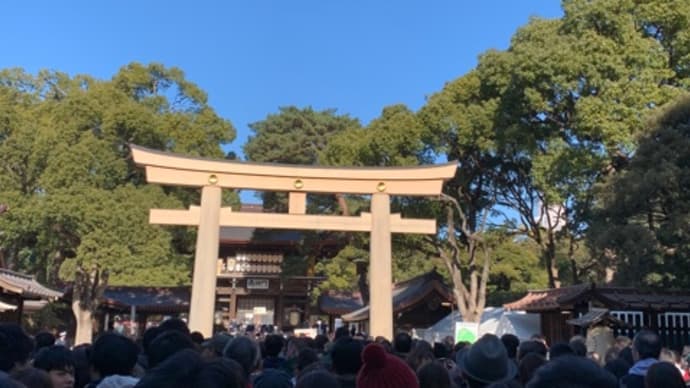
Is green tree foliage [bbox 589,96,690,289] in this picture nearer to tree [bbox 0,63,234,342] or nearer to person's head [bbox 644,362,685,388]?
person's head [bbox 644,362,685,388]

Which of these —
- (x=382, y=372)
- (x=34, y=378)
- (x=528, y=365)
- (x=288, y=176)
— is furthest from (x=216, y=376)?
(x=288, y=176)

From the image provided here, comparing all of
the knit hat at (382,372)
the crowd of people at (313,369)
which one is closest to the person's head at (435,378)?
the crowd of people at (313,369)

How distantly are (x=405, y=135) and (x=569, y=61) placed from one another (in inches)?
256

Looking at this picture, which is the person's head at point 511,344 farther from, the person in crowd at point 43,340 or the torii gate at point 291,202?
the torii gate at point 291,202

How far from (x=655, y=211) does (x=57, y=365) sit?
13802 millimetres

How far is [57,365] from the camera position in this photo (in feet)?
12.5

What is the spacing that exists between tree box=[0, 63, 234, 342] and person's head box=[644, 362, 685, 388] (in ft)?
73.4

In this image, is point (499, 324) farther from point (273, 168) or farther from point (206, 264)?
point (206, 264)

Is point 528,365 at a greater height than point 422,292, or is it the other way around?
point 422,292

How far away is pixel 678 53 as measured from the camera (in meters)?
19.4

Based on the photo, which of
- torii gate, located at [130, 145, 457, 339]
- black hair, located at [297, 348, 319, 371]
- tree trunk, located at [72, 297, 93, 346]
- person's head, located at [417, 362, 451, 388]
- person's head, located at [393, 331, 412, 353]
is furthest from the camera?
tree trunk, located at [72, 297, 93, 346]

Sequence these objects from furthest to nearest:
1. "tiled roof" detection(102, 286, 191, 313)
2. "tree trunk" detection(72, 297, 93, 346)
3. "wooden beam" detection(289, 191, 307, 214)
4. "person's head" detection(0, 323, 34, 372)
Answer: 1. "tiled roof" detection(102, 286, 191, 313)
2. "tree trunk" detection(72, 297, 93, 346)
3. "wooden beam" detection(289, 191, 307, 214)
4. "person's head" detection(0, 323, 34, 372)

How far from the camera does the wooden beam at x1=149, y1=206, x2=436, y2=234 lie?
1725 centimetres

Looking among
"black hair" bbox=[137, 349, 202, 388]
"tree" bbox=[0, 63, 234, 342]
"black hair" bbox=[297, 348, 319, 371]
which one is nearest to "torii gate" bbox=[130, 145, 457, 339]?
"tree" bbox=[0, 63, 234, 342]
